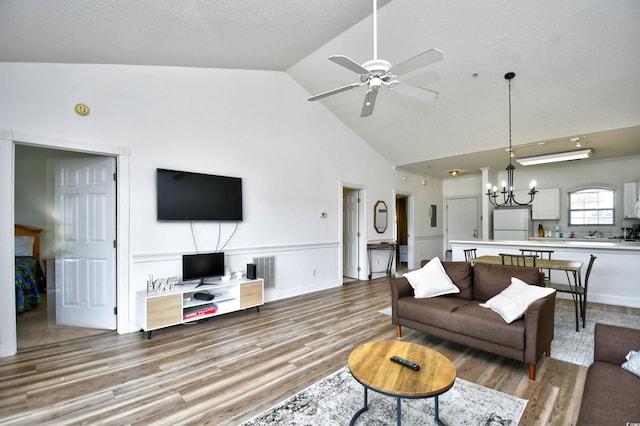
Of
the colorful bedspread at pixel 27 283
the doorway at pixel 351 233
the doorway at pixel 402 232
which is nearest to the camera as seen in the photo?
the colorful bedspread at pixel 27 283

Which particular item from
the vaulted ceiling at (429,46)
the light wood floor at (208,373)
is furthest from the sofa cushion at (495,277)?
the vaulted ceiling at (429,46)

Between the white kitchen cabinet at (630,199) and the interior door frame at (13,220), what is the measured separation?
8.96 m

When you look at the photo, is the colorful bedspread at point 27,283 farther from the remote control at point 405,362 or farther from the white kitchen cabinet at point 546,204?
the white kitchen cabinet at point 546,204

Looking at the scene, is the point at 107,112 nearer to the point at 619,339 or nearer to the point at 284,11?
the point at 284,11

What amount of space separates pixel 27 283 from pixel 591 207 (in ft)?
34.9

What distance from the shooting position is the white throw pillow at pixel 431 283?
331 cm

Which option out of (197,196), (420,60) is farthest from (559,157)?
(197,196)

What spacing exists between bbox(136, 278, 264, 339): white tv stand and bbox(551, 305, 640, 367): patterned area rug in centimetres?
350

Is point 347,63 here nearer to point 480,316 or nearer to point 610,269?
point 480,316

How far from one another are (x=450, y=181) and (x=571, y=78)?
16.9 feet

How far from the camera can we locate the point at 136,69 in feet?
12.0

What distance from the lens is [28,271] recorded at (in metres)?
4.36

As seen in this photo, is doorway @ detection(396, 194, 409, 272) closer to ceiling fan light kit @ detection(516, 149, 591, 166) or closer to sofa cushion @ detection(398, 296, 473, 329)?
ceiling fan light kit @ detection(516, 149, 591, 166)

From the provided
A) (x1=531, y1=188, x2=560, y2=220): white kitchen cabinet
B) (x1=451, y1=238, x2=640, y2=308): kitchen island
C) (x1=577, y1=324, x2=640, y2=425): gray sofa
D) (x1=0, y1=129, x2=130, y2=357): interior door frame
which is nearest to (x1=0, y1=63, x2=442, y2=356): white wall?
(x1=0, y1=129, x2=130, y2=357): interior door frame
